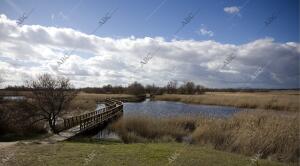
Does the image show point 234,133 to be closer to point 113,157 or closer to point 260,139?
point 260,139

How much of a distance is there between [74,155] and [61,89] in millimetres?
11134

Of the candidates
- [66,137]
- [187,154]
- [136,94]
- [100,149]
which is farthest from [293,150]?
[136,94]

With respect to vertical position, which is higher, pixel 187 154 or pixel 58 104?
pixel 58 104

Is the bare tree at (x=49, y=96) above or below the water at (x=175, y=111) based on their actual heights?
above

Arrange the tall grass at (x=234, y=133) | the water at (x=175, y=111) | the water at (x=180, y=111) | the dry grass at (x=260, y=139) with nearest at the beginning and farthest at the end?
1. the dry grass at (x=260, y=139)
2. the tall grass at (x=234, y=133)
3. the water at (x=175, y=111)
4. the water at (x=180, y=111)

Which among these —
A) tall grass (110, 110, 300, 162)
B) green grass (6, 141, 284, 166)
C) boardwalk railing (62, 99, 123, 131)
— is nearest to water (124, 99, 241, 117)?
boardwalk railing (62, 99, 123, 131)

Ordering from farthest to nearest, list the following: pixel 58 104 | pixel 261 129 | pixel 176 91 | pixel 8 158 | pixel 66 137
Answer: pixel 176 91, pixel 58 104, pixel 66 137, pixel 261 129, pixel 8 158

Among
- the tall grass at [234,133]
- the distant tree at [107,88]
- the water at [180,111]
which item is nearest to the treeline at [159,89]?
the distant tree at [107,88]

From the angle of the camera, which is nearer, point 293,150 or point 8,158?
point 8,158

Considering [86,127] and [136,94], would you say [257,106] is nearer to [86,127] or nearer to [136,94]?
[86,127]

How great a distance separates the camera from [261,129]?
1638 centimetres

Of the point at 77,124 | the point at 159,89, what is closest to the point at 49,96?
the point at 77,124

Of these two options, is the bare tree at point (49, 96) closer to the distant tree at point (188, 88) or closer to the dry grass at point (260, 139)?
the dry grass at point (260, 139)

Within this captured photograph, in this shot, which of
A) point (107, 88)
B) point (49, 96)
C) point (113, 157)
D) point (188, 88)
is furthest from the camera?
point (107, 88)
